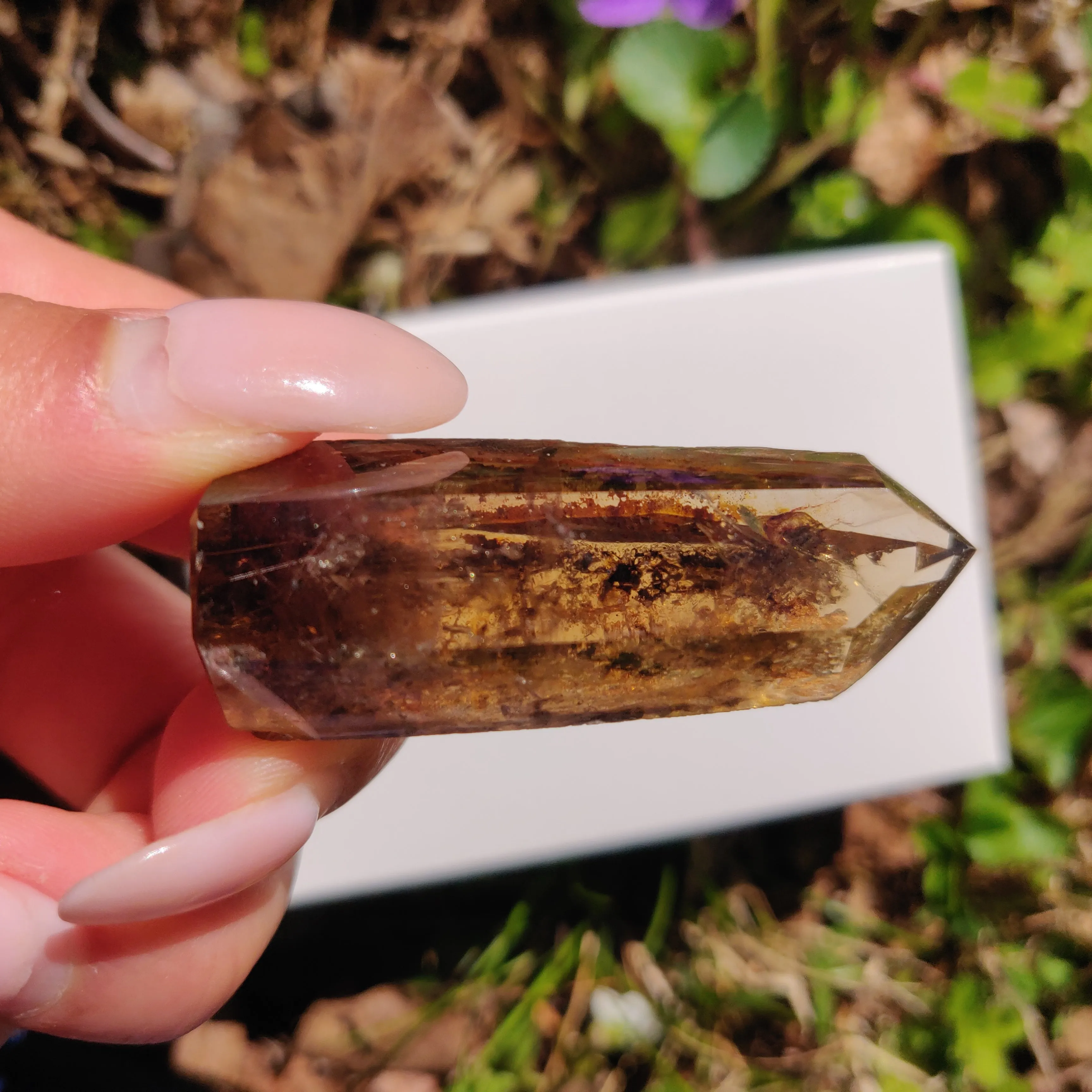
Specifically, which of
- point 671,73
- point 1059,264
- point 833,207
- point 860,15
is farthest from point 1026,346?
point 671,73

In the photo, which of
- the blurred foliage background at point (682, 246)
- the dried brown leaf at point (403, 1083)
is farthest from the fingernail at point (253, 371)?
the dried brown leaf at point (403, 1083)

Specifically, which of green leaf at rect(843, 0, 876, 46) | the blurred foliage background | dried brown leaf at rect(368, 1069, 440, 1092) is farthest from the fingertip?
dried brown leaf at rect(368, 1069, 440, 1092)

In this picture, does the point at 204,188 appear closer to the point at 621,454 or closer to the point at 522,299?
the point at 522,299

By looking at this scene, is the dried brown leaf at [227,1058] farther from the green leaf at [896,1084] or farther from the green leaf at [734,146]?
the green leaf at [734,146]

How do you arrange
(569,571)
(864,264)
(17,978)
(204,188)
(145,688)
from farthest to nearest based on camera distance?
(204,188) < (864,264) < (145,688) < (17,978) < (569,571)

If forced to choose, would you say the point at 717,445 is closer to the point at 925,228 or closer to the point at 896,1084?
the point at 925,228

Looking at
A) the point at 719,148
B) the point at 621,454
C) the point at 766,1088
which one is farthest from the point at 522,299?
the point at 766,1088
